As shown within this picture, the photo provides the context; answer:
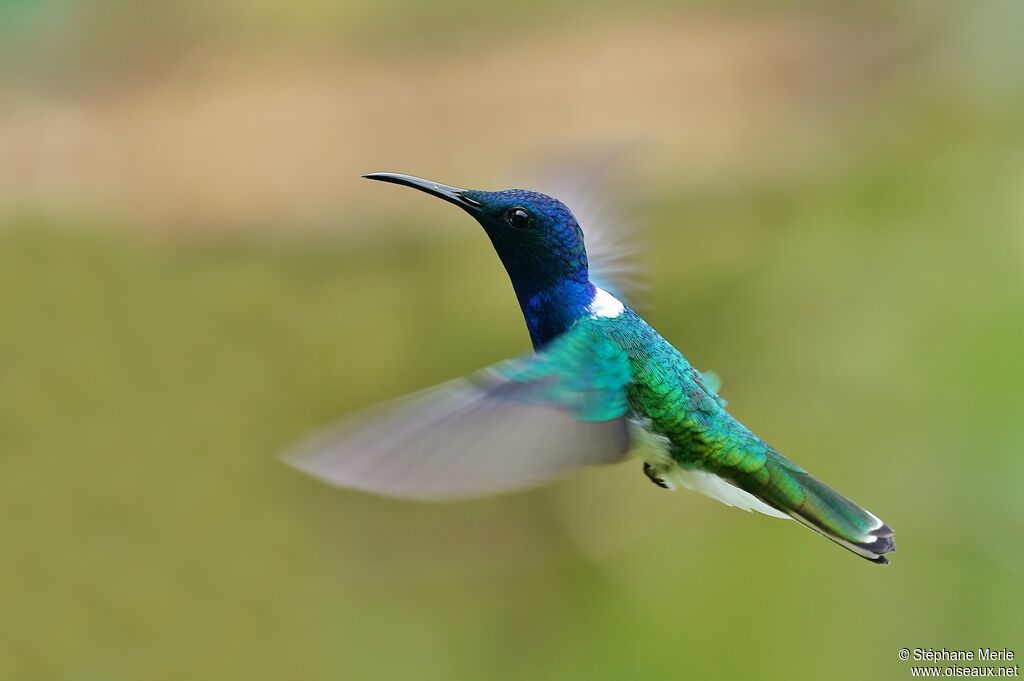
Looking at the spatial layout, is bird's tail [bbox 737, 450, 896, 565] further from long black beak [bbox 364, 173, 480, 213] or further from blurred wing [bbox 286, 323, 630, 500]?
long black beak [bbox 364, 173, 480, 213]

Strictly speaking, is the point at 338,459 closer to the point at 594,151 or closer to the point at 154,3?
the point at 594,151

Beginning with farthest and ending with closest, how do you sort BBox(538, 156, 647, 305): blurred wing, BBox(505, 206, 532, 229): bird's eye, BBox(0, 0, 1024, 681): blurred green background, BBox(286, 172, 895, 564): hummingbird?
1. BBox(0, 0, 1024, 681): blurred green background
2. BBox(538, 156, 647, 305): blurred wing
3. BBox(505, 206, 532, 229): bird's eye
4. BBox(286, 172, 895, 564): hummingbird

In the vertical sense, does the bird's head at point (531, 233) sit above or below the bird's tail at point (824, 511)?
above

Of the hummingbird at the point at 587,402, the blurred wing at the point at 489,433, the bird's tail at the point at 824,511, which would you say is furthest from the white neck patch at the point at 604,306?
the bird's tail at the point at 824,511

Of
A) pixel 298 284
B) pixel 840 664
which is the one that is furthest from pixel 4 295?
pixel 840 664

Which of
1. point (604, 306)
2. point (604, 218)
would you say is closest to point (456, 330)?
point (604, 218)

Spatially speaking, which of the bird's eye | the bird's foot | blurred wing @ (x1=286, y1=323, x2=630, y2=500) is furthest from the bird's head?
the bird's foot

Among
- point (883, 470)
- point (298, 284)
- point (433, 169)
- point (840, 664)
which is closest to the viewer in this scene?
point (840, 664)

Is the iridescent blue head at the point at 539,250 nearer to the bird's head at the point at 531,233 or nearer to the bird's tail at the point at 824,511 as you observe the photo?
the bird's head at the point at 531,233
